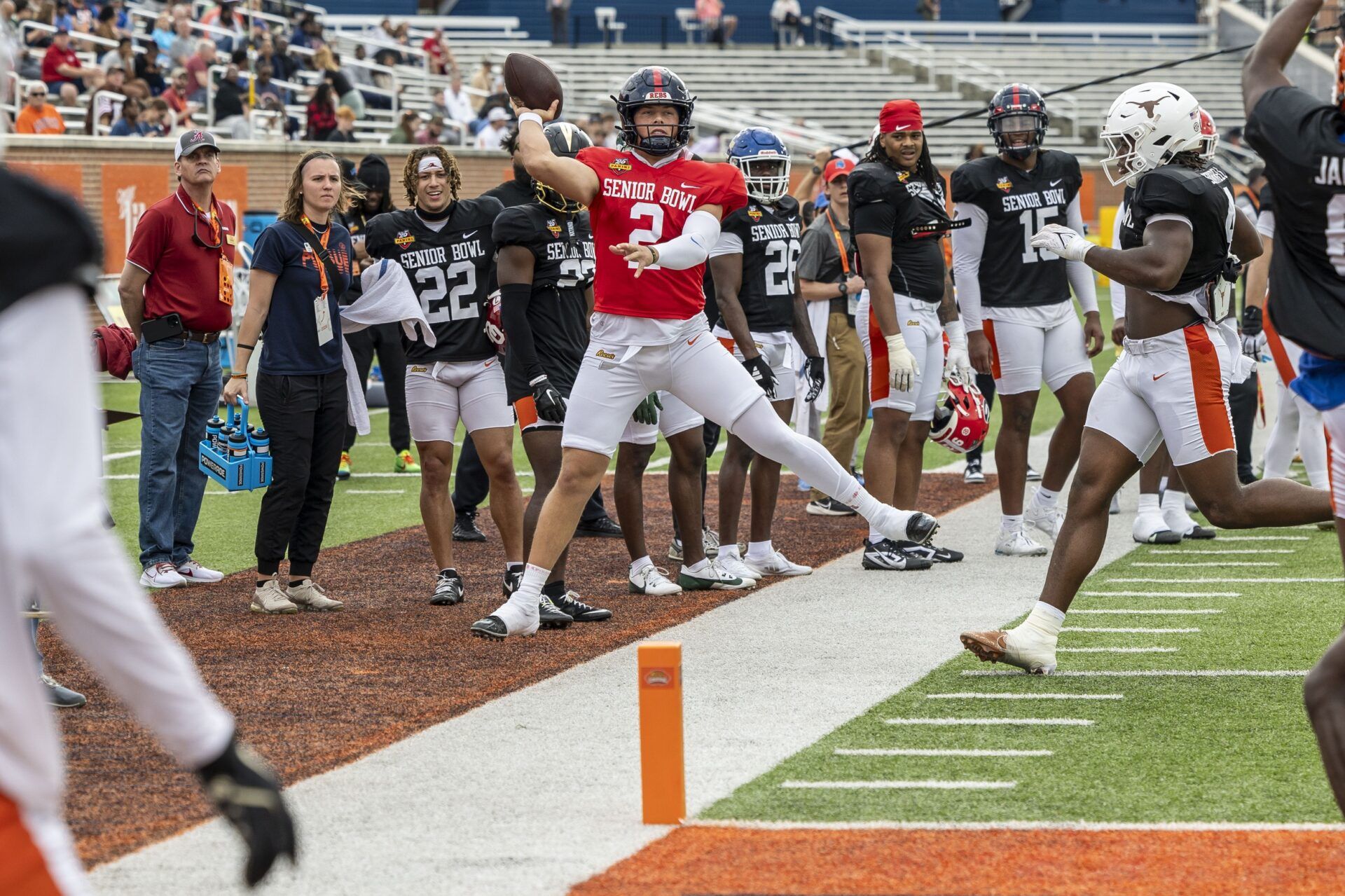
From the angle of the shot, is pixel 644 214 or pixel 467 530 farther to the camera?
pixel 467 530

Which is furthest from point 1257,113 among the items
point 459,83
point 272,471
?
point 459,83

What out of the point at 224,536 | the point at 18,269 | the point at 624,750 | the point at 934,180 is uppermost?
the point at 18,269

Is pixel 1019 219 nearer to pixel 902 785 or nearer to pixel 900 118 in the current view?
pixel 900 118

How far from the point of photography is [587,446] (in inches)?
259

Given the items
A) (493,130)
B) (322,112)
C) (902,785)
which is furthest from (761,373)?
(493,130)

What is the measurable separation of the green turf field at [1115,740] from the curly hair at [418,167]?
3.25 m

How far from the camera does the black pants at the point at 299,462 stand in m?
7.62

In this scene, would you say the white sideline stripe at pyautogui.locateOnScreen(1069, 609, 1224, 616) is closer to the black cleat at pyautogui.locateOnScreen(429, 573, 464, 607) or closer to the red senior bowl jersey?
the red senior bowl jersey

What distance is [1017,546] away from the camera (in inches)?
347

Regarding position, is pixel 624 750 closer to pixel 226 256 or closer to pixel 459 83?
pixel 226 256

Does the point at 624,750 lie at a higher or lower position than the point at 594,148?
lower

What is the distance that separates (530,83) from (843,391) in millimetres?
5210

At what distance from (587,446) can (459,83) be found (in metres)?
24.6

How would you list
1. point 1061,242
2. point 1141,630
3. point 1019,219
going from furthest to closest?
1. point 1019,219
2. point 1141,630
3. point 1061,242
